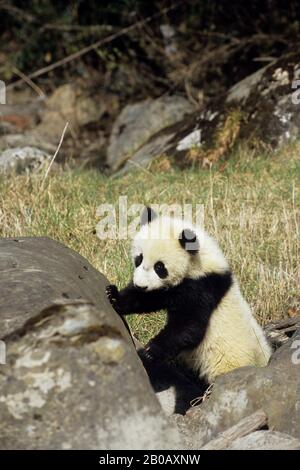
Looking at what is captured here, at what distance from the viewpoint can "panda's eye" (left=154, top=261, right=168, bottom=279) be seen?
16.7 feet

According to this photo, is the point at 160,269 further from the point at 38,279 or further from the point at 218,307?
the point at 38,279

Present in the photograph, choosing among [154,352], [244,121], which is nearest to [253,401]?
[154,352]

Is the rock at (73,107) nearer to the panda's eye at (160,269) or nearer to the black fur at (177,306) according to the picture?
the black fur at (177,306)

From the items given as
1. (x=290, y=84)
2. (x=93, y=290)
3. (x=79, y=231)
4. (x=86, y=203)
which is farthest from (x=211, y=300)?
(x=290, y=84)

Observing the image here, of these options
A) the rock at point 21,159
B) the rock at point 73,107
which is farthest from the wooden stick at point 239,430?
the rock at point 73,107

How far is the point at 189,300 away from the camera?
521cm

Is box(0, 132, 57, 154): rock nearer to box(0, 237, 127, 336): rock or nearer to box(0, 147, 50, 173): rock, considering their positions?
box(0, 147, 50, 173): rock

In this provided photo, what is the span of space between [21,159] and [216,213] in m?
2.89

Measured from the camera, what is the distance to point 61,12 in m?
14.9

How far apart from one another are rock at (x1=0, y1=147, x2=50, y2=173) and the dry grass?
55 cm

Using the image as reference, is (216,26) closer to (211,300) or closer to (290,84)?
(290,84)


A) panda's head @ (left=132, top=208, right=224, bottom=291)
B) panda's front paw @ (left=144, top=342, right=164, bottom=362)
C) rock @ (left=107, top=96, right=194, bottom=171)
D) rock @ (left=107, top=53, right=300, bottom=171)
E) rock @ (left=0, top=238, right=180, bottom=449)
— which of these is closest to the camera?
rock @ (left=0, top=238, right=180, bottom=449)

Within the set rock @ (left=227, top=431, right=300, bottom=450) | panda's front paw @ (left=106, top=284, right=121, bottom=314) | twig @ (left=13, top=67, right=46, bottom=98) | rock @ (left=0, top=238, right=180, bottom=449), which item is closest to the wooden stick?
rock @ (left=227, top=431, right=300, bottom=450)
